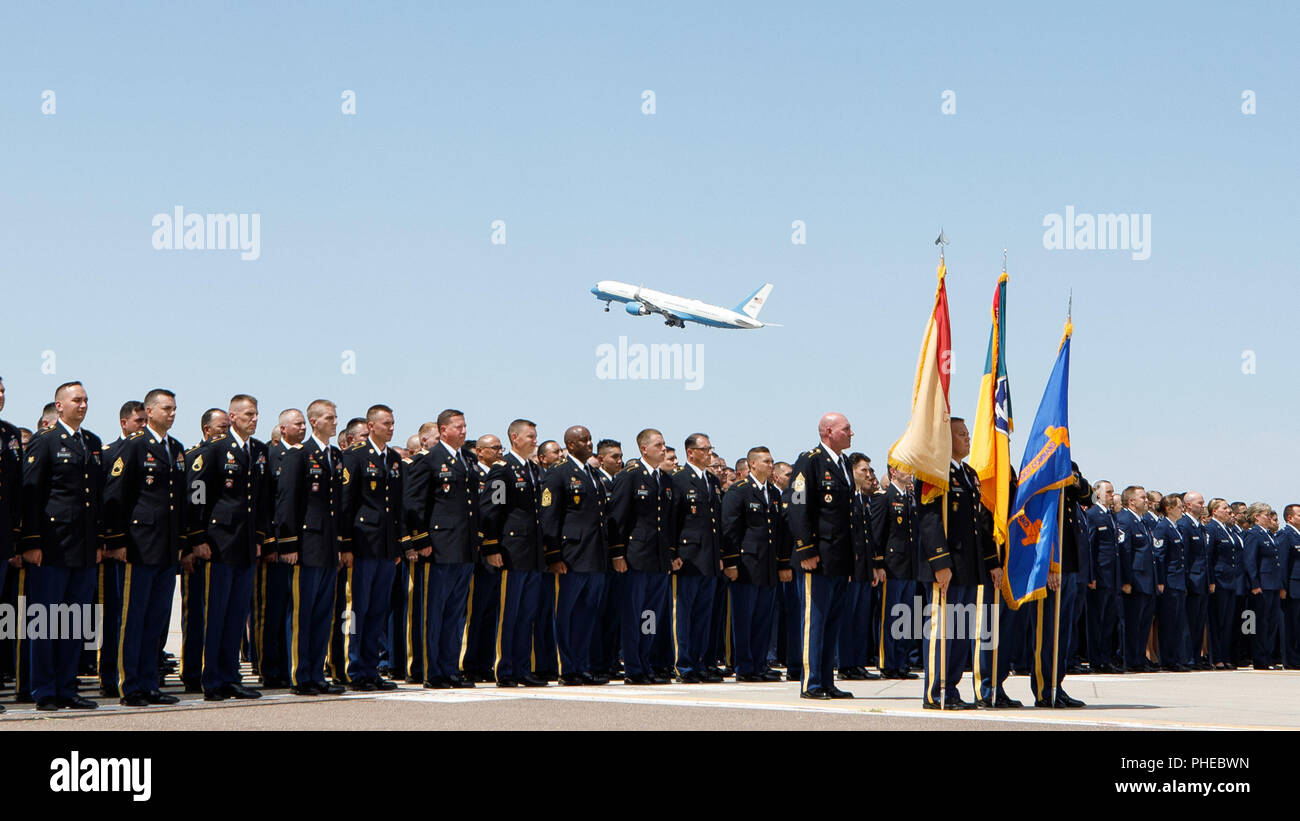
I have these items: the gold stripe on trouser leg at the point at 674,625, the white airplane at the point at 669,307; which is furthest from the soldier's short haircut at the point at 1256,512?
the white airplane at the point at 669,307

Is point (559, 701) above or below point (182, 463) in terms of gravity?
below

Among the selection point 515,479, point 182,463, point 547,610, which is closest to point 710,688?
point 547,610

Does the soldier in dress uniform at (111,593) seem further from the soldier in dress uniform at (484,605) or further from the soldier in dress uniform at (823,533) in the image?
the soldier in dress uniform at (823,533)

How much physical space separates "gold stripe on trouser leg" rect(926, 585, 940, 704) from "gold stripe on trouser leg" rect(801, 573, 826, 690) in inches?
50.3

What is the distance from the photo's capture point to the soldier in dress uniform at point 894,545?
17562 mm

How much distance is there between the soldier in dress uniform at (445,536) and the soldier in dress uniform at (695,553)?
100 inches

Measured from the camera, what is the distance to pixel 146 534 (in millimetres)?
11602

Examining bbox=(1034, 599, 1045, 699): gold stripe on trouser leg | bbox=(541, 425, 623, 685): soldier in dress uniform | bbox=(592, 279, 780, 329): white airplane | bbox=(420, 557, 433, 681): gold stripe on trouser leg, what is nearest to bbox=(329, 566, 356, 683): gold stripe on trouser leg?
bbox=(420, 557, 433, 681): gold stripe on trouser leg

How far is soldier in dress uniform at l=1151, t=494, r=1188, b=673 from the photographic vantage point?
68.1ft

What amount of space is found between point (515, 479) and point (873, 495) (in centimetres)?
536

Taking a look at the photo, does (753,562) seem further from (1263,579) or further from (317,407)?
(1263,579)

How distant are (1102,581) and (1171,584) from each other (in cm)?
163

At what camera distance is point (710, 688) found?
1438cm

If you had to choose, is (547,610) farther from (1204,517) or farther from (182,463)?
(1204,517)
